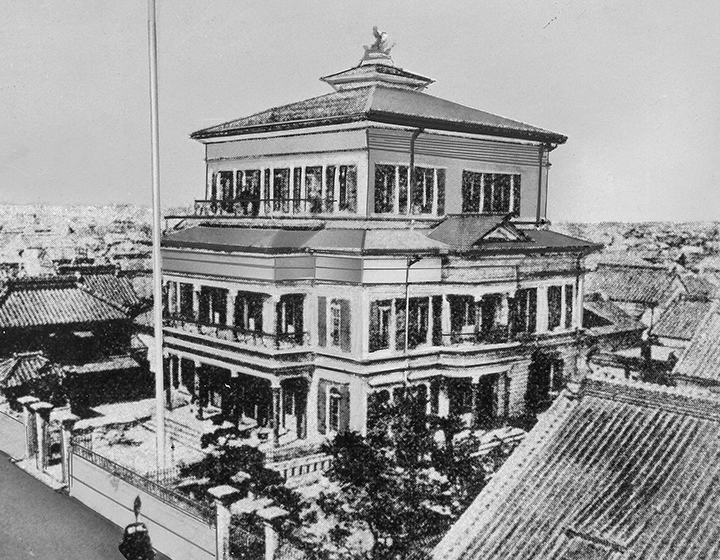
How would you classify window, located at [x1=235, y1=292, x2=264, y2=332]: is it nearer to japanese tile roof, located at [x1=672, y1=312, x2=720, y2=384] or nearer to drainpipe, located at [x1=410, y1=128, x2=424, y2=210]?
drainpipe, located at [x1=410, y1=128, x2=424, y2=210]

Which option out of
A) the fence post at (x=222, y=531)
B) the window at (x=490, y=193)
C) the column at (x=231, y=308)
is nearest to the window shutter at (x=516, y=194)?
the window at (x=490, y=193)

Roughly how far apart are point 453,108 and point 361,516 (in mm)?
14911

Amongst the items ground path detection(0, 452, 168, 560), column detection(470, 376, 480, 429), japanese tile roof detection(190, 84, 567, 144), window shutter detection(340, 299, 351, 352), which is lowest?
ground path detection(0, 452, 168, 560)

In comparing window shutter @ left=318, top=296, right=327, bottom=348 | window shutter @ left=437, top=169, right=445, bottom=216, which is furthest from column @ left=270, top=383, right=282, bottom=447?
window shutter @ left=437, top=169, right=445, bottom=216

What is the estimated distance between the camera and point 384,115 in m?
21.9

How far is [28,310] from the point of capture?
28.6 metres

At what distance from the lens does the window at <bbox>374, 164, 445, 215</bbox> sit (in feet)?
74.4

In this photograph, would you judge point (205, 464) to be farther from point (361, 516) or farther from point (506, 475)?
point (506, 475)

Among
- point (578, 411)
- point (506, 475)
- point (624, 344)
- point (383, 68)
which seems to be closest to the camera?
point (506, 475)

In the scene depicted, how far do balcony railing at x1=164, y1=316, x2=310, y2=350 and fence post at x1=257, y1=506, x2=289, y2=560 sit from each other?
29.5 ft

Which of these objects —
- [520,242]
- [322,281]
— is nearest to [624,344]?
[520,242]

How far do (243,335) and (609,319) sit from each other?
19137 millimetres

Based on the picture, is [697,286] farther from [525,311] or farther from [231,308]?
[231,308]

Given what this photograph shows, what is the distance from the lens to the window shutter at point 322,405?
21609mm
